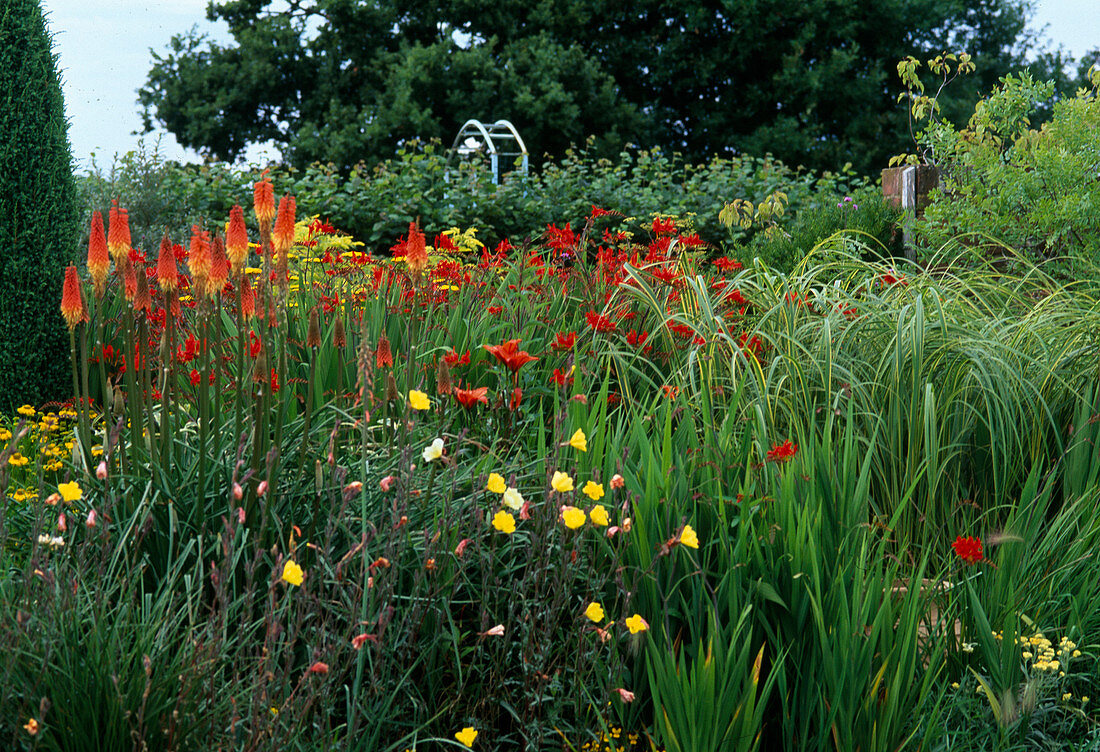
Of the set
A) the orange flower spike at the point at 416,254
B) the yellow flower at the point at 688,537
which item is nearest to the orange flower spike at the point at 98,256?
the orange flower spike at the point at 416,254

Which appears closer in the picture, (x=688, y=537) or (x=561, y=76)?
(x=688, y=537)

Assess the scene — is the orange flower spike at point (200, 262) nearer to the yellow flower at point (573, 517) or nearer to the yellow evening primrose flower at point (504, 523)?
the yellow evening primrose flower at point (504, 523)

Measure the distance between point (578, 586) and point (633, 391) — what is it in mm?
1710

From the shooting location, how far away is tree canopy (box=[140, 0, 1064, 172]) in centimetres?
2058

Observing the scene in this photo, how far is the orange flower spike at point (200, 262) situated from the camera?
2.30m

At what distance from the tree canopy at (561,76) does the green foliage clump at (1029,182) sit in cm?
1405

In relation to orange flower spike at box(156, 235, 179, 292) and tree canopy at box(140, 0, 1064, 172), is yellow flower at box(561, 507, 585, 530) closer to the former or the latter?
orange flower spike at box(156, 235, 179, 292)

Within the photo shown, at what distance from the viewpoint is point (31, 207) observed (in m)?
5.81

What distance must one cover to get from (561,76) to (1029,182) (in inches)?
629

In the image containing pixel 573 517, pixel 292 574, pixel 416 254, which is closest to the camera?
pixel 292 574

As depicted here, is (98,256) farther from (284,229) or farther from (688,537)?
(688,537)

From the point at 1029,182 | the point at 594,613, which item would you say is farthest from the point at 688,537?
the point at 1029,182

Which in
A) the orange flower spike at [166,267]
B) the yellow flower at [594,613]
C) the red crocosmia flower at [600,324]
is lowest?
the yellow flower at [594,613]

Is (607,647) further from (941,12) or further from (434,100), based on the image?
(941,12)
